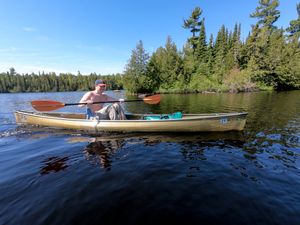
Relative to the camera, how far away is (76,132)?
7.90m

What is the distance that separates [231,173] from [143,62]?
37.9 m

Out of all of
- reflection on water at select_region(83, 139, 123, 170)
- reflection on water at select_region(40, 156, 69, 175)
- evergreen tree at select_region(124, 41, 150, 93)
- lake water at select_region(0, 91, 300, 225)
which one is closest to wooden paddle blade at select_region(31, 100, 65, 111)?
lake water at select_region(0, 91, 300, 225)

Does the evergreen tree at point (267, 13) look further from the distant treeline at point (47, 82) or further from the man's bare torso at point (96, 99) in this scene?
the distant treeline at point (47, 82)

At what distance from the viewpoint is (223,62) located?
43594 mm

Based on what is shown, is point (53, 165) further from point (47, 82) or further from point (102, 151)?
point (47, 82)

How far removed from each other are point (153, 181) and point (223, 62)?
46.4 m

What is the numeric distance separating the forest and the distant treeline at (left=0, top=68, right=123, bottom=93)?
2066 inches

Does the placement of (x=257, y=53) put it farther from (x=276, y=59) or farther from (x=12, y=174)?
(x=12, y=174)

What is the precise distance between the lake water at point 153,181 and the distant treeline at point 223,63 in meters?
33.5

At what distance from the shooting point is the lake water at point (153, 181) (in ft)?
9.02

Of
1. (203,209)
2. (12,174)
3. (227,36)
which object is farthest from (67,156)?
(227,36)

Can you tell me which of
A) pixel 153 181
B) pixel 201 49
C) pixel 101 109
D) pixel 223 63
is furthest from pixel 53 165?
pixel 201 49

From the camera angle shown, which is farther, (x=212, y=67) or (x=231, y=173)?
(x=212, y=67)

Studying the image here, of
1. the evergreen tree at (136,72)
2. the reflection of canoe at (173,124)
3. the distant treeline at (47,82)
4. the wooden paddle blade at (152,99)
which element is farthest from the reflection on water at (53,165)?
the distant treeline at (47,82)
